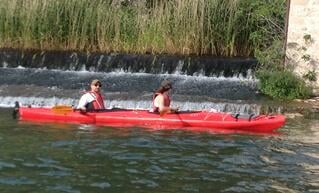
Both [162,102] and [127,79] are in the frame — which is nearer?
[162,102]

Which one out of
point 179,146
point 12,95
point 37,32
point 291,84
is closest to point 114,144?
point 179,146

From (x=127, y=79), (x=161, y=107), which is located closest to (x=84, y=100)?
(x=161, y=107)

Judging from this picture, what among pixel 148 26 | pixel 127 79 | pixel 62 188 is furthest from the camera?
pixel 148 26

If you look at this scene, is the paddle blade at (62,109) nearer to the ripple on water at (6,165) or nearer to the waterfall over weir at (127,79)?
the waterfall over weir at (127,79)

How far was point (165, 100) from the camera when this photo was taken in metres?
13.3

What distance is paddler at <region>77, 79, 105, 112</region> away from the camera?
44.1 feet

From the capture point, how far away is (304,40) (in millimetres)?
16984

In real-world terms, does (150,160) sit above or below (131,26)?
below

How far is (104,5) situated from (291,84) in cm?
683

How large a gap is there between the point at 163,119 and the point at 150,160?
3.07m

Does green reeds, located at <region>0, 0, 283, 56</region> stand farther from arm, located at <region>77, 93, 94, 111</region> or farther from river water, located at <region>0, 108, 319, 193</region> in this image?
river water, located at <region>0, 108, 319, 193</region>

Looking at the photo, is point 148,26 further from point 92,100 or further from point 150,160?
point 150,160

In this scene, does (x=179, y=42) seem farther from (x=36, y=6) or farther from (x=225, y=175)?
(x=225, y=175)

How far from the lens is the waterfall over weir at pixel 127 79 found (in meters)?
15.4
